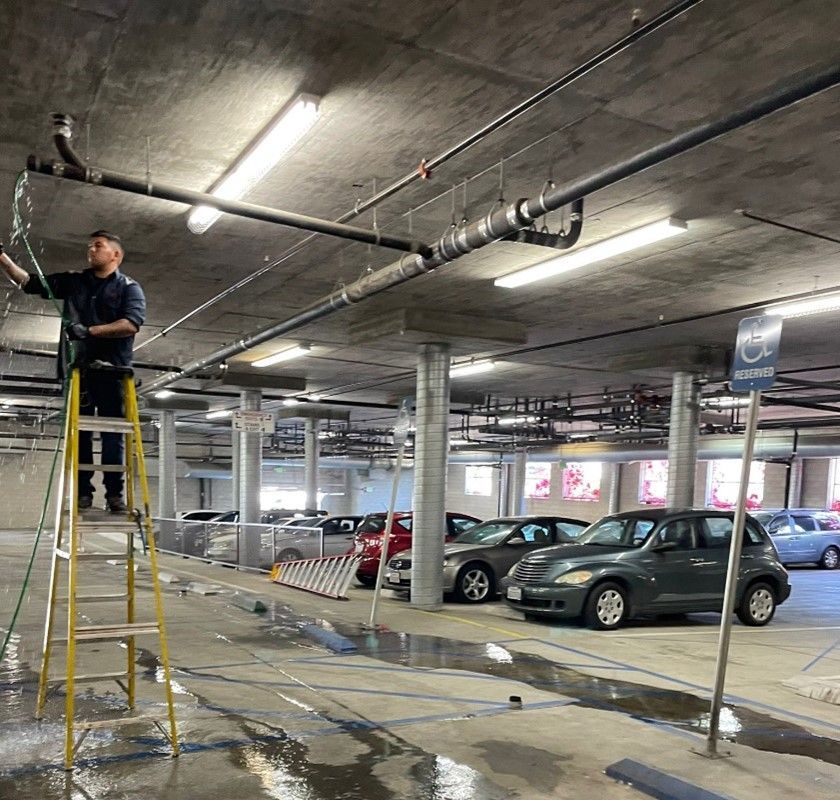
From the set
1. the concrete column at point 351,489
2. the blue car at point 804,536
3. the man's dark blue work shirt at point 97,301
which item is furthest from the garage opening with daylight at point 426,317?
the concrete column at point 351,489

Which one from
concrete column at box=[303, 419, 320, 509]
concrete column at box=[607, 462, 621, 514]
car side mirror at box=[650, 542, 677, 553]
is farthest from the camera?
concrete column at box=[607, 462, 621, 514]

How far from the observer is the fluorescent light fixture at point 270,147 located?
5.49m

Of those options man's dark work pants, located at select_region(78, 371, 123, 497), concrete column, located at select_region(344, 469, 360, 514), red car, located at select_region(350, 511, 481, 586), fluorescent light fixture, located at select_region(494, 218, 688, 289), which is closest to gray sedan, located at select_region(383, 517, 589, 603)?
red car, located at select_region(350, 511, 481, 586)

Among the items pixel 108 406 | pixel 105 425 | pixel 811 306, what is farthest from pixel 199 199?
pixel 811 306

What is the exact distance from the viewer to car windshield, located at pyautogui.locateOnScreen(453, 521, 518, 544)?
13.8 meters

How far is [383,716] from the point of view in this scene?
6043mm

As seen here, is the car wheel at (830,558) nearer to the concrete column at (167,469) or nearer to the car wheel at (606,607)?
the car wheel at (606,607)

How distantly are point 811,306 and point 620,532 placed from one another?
4.15 m

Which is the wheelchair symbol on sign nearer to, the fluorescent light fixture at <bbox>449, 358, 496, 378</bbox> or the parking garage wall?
the fluorescent light fixture at <bbox>449, 358, 496, 378</bbox>

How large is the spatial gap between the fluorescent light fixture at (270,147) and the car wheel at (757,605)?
8.87 meters

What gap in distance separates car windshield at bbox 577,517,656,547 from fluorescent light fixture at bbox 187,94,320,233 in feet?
23.8

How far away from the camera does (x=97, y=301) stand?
522cm

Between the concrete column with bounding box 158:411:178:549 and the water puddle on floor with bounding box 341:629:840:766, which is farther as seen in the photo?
the concrete column with bounding box 158:411:178:549

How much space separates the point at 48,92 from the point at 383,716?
524cm
